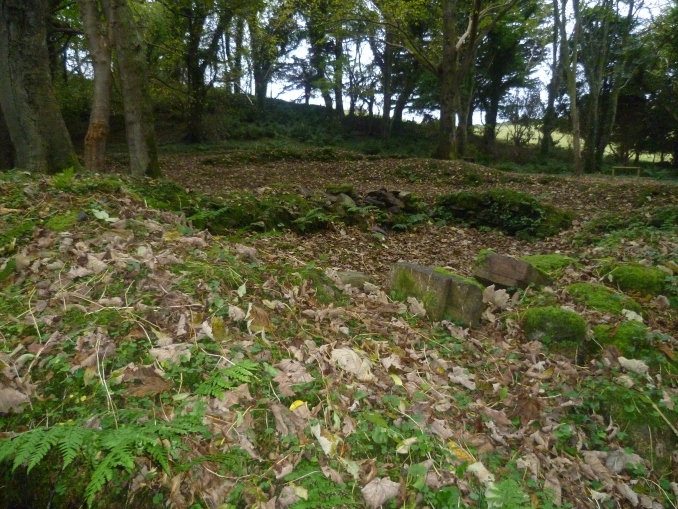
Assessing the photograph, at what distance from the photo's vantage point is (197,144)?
20.5m

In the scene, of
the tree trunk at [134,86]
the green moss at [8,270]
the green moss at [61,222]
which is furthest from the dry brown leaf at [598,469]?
the tree trunk at [134,86]

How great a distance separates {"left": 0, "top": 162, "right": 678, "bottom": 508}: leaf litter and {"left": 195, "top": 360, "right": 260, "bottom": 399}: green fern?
13mm

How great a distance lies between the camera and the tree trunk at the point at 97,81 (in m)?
7.50

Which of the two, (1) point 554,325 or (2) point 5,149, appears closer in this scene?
(1) point 554,325

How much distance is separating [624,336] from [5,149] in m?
12.4

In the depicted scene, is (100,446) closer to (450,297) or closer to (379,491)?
(379,491)

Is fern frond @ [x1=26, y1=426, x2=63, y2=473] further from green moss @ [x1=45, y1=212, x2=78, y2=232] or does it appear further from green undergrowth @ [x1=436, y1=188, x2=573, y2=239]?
green undergrowth @ [x1=436, y1=188, x2=573, y2=239]

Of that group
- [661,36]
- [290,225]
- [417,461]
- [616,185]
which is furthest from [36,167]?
[661,36]

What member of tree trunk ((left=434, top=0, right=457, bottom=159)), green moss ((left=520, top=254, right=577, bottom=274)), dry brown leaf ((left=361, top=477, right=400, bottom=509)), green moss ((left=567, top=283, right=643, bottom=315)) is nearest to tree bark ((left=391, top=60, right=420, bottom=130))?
tree trunk ((left=434, top=0, right=457, bottom=159))

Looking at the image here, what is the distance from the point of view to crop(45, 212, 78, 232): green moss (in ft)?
12.7

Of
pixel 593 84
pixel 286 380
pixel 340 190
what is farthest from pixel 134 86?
pixel 593 84

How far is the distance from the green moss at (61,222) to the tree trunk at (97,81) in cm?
402

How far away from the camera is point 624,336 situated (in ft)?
12.2

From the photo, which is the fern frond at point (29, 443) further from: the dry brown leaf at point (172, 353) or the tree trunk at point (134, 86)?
the tree trunk at point (134, 86)
